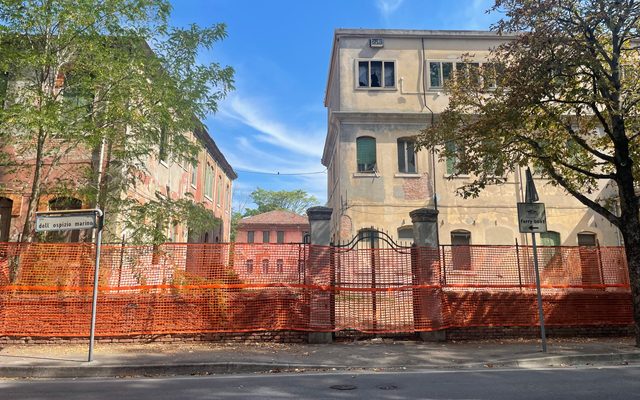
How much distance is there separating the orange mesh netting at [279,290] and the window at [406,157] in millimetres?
10171

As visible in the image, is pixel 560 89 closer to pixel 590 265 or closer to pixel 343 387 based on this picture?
pixel 590 265

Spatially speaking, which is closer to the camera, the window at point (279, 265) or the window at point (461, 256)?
the window at point (279, 265)

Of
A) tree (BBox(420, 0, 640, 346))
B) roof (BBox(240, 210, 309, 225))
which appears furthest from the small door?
roof (BBox(240, 210, 309, 225))

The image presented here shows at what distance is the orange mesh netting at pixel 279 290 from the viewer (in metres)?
9.02

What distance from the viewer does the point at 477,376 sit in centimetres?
664

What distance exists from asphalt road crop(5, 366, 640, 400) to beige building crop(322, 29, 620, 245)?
41.6ft

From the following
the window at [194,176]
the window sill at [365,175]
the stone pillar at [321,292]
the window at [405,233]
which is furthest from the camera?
the window at [194,176]

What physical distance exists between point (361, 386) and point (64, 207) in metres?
10.9

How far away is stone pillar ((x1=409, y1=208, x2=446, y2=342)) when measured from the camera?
9688 mm

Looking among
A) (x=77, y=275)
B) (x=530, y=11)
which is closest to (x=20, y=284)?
(x=77, y=275)

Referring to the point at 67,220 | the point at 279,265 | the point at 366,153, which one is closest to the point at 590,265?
the point at 279,265

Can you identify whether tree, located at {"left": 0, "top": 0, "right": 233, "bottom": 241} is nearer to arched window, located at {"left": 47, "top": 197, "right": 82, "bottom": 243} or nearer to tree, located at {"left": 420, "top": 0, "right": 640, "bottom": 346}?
arched window, located at {"left": 47, "top": 197, "right": 82, "bottom": 243}

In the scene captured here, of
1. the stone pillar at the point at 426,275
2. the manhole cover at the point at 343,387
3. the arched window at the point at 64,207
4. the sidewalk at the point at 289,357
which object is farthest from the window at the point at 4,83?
the stone pillar at the point at 426,275

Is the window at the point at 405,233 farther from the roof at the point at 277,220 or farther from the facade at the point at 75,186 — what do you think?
the roof at the point at 277,220
